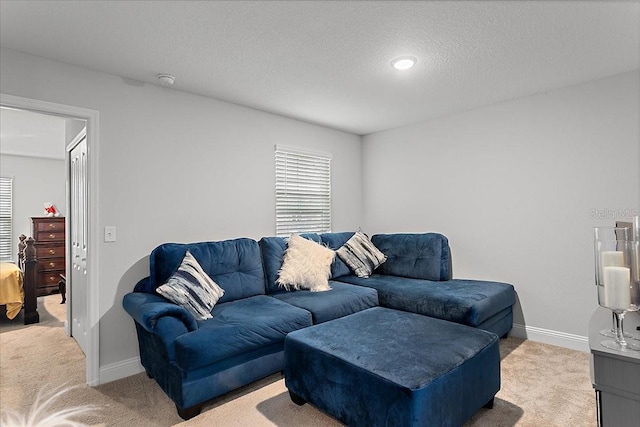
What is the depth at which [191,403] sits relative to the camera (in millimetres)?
2162

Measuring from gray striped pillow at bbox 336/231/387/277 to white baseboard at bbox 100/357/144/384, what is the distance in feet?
7.61

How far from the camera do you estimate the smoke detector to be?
2.89 m

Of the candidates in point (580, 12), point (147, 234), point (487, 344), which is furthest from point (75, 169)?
point (580, 12)

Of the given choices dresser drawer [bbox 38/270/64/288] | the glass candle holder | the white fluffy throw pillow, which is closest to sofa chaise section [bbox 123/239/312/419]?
the white fluffy throw pillow

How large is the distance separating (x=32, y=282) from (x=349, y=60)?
4663mm

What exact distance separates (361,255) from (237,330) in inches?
85.6

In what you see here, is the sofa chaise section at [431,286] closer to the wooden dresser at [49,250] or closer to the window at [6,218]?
the wooden dresser at [49,250]

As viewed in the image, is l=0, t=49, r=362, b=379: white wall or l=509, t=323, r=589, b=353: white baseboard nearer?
l=0, t=49, r=362, b=379: white wall

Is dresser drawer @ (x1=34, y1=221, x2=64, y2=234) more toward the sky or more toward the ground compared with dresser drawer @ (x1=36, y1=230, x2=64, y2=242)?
more toward the sky

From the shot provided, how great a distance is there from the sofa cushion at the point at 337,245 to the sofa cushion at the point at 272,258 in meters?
0.68

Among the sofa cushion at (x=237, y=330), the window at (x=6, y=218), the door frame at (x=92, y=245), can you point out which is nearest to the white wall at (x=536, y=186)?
the sofa cushion at (x=237, y=330)

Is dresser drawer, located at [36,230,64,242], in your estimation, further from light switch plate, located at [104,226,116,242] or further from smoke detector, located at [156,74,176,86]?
smoke detector, located at [156,74,176,86]

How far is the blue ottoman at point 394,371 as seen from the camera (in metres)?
1.68

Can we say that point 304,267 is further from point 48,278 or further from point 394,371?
point 48,278
